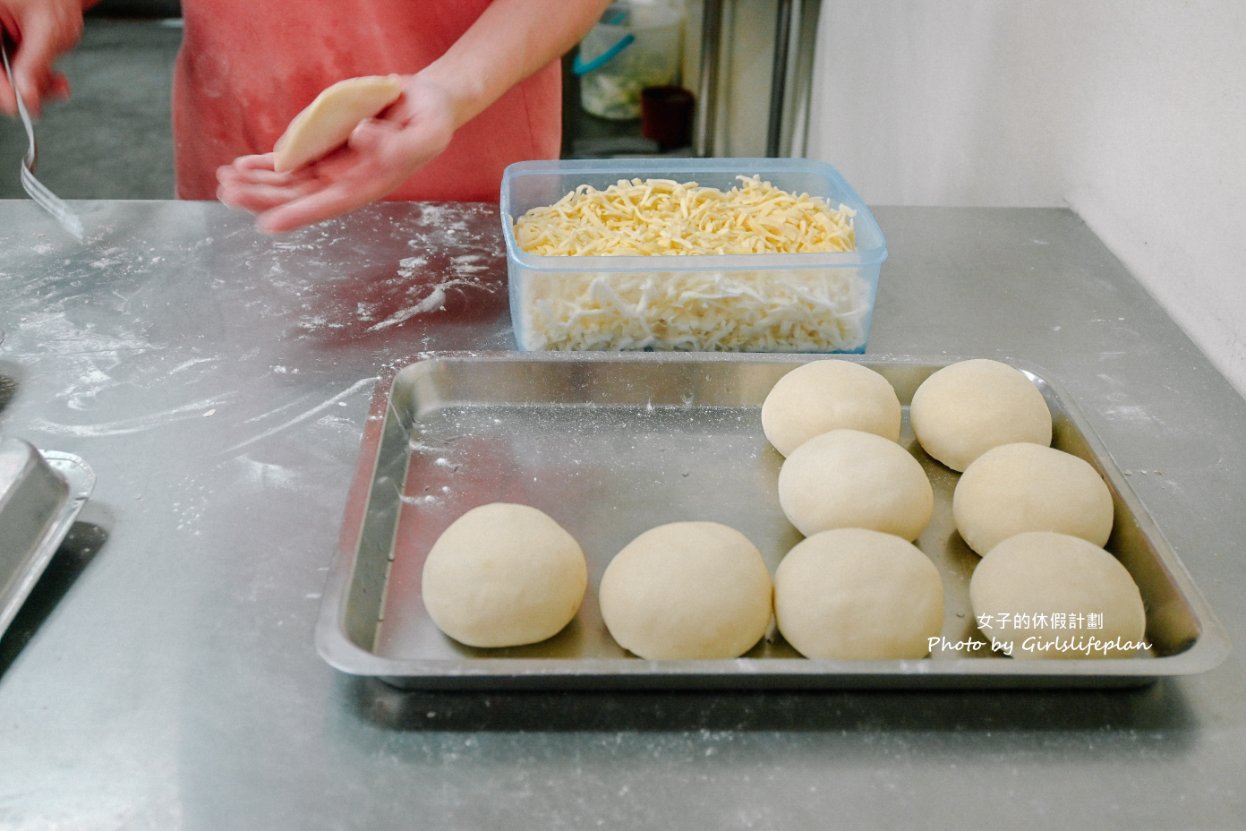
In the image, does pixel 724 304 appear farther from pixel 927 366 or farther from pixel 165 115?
pixel 165 115

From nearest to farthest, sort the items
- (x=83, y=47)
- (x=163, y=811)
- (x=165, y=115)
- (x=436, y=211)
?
(x=163, y=811) → (x=436, y=211) → (x=165, y=115) → (x=83, y=47)

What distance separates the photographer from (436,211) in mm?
1653

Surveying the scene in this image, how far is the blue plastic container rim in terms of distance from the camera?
1.17 metres

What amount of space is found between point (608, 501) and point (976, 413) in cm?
42

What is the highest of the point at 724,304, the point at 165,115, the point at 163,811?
the point at 724,304

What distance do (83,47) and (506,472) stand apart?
5533 mm

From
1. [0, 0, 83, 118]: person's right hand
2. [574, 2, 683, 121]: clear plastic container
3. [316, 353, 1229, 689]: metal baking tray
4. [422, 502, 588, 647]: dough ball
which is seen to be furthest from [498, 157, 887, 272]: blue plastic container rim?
[574, 2, 683, 121]: clear plastic container

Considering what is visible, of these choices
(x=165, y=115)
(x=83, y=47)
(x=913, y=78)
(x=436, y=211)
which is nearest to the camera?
(x=436, y=211)

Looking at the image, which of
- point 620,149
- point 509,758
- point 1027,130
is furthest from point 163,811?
point 620,149

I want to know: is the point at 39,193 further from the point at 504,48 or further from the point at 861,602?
the point at 861,602

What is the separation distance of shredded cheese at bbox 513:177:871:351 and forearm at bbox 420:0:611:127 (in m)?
0.21

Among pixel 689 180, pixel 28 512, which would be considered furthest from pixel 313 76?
pixel 28 512

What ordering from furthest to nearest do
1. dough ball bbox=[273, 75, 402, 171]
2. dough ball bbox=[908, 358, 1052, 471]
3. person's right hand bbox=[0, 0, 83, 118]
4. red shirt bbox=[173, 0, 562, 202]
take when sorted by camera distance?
1. red shirt bbox=[173, 0, 562, 202]
2. person's right hand bbox=[0, 0, 83, 118]
3. dough ball bbox=[273, 75, 402, 171]
4. dough ball bbox=[908, 358, 1052, 471]

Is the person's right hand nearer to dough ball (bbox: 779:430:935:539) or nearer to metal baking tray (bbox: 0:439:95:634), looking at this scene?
metal baking tray (bbox: 0:439:95:634)
